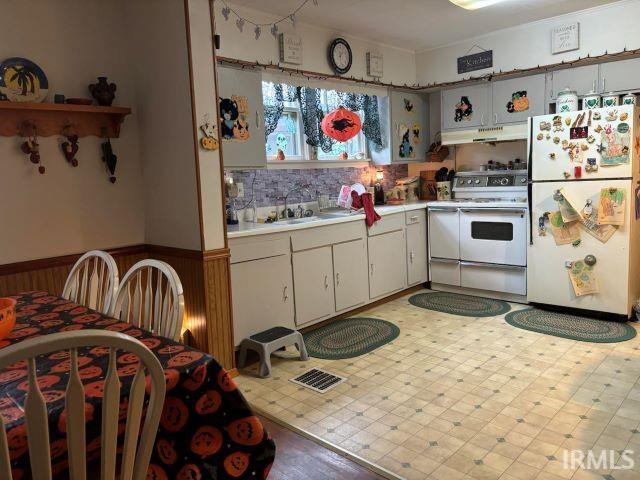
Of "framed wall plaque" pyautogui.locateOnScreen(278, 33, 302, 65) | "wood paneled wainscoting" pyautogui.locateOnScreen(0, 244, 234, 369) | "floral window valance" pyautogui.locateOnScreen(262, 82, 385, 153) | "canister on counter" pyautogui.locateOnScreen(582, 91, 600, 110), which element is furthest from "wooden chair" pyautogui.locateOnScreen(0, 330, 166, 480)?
"canister on counter" pyautogui.locateOnScreen(582, 91, 600, 110)

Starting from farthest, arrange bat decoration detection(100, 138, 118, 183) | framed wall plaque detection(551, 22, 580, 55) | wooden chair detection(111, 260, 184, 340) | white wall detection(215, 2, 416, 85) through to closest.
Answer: framed wall plaque detection(551, 22, 580, 55)
white wall detection(215, 2, 416, 85)
bat decoration detection(100, 138, 118, 183)
wooden chair detection(111, 260, 184, 340)

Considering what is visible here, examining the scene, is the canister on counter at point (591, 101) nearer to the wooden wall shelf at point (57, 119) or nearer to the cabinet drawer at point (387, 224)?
the cabinet drawer at point (387, 224)

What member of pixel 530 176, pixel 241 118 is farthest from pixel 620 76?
pixel 241 118

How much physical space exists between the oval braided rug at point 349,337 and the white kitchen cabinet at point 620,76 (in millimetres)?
2686

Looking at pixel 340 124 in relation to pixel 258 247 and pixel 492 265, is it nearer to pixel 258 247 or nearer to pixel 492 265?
pixel 258 247

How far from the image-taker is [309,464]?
221 centimetres

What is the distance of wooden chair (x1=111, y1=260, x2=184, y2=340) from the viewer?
1802 millimetres

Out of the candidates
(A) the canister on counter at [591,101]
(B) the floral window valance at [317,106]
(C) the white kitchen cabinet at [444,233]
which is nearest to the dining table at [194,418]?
(B) the floral window valance at [317,106]

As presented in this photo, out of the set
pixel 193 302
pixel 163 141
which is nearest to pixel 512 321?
pixel 193 302

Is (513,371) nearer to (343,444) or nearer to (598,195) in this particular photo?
(343,444)

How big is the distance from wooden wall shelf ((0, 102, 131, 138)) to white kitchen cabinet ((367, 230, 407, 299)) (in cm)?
225

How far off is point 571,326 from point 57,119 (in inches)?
151

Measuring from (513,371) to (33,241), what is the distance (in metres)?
2.99

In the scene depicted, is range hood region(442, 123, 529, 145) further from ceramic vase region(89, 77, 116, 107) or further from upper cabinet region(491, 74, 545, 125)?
ceramic vase region(89, 77, 116, 107)
